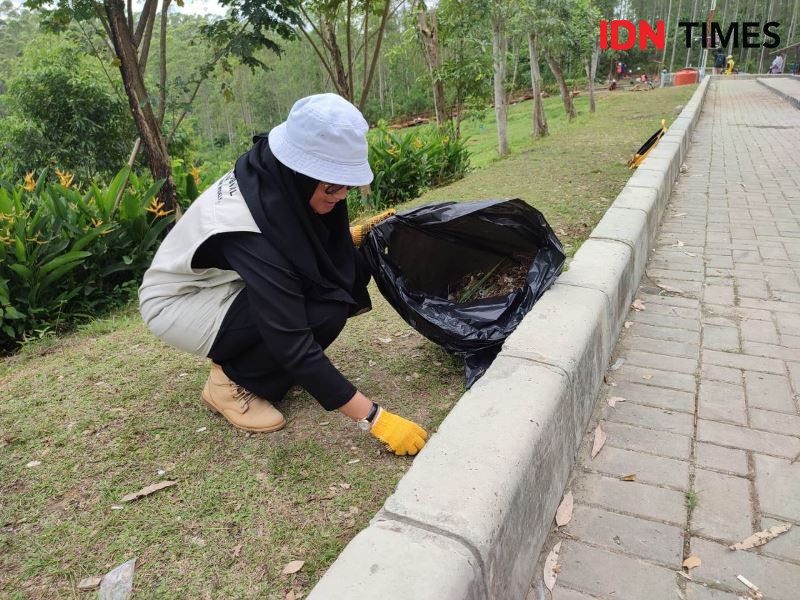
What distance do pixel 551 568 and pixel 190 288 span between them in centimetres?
150

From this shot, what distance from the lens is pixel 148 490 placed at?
194 cm

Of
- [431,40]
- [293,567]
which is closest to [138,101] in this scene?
[293,567]

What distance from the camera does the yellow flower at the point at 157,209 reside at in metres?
4.58

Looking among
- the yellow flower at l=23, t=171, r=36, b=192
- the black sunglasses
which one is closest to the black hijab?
the black sunglasses

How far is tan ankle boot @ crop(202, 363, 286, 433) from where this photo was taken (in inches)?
87.4

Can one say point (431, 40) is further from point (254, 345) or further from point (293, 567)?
point (293, 567)

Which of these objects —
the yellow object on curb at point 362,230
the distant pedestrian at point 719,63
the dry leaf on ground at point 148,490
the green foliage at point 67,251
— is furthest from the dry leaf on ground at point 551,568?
the distant pedestrian at point 719,63

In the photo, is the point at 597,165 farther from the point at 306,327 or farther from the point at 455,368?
the point at 306,327

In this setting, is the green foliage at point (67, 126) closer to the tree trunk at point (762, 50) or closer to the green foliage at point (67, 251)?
the green foliage at point (67, 251)

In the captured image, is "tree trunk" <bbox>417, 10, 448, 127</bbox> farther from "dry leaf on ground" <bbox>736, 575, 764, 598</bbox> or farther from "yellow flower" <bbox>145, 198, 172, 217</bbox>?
"dry leaf on ground" <bbox>736, 575, 764, 598</bbox>

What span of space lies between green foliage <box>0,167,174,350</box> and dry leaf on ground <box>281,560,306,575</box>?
2.96 meters

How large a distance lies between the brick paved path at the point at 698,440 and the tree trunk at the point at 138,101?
383 centimetres

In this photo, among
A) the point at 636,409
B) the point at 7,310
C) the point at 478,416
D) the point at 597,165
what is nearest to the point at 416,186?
the point at 597,165

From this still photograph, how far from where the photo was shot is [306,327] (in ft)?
6.23
